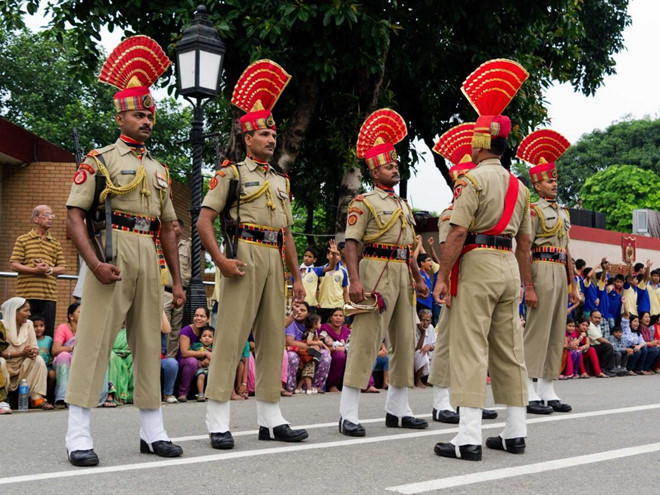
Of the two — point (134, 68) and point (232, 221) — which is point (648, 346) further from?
point (134, 68)

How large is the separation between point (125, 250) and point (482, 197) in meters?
2.45

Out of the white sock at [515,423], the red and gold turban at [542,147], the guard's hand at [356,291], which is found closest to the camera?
the white sock at [515,423]

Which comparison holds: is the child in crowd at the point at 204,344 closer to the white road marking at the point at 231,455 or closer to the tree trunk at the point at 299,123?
the white road marking at the point at 231,455

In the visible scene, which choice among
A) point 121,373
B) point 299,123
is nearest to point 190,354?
point 121,373

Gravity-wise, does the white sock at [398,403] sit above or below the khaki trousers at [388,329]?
below

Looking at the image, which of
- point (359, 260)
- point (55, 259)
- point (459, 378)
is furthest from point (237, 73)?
point (459, 378)

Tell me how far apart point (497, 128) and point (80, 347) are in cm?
318

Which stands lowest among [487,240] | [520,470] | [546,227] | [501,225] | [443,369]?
[520,470]

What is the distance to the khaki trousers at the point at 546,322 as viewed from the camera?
9.00 m

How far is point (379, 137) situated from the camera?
7.98 m

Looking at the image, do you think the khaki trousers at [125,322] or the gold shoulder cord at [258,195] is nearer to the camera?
the khaki trousers at [125,322]

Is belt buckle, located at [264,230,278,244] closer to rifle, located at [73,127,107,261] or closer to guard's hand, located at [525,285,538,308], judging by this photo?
rifle, located at [73,127,107,261]

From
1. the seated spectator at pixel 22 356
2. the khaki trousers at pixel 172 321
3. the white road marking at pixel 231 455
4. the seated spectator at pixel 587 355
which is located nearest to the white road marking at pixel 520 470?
the white road marking at pixel 231 455

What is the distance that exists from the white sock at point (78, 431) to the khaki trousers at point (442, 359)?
360 cm
